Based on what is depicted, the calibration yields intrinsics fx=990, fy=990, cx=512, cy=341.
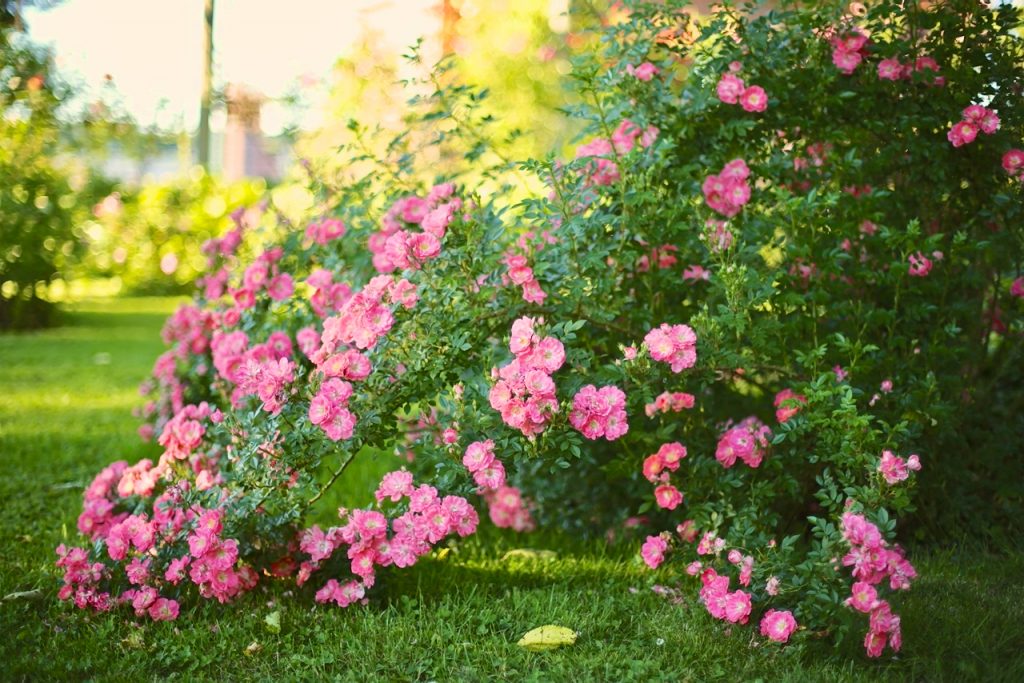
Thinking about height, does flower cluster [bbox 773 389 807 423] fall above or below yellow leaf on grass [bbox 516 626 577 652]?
above

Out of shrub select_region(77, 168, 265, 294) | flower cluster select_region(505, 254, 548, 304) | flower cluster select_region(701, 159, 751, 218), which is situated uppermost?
flower cluster select_region(701, 159, 751, 218)

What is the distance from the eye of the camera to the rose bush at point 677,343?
2.26 metres

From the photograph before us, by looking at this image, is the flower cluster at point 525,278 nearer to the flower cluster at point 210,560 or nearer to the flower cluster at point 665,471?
the flower cluster at point 665,471

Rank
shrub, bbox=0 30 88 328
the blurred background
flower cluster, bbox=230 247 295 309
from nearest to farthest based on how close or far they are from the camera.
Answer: flower cluster, bbox=230 247 295 309 → shrub, bbox=0 30 88 328 → the blurred background

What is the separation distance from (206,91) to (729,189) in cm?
920

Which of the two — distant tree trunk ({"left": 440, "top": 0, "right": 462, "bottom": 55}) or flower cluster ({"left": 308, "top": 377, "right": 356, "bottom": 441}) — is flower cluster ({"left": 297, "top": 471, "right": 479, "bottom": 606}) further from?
distant tree trunk ({"left": 440, "top": 0, "right": 462, "bottom": 55})

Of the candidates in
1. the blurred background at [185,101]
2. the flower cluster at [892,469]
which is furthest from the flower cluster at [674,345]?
the blurred background at [185,101]

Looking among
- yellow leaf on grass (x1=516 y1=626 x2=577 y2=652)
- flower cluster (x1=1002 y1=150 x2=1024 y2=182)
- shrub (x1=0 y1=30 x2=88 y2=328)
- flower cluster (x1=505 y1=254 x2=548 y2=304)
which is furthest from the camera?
shrub (x1=0 y1=30 x2=88 y2=328)

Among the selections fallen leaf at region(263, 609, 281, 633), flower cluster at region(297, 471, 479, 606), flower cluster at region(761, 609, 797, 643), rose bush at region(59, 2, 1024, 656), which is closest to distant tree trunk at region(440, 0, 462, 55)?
rose bush at region(59, 2, 1024, 656)

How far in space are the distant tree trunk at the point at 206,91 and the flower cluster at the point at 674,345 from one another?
931 cm

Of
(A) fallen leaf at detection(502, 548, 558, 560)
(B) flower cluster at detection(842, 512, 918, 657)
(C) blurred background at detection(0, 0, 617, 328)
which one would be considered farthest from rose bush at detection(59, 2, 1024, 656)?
(C) blurred background at detection(0, 0, 617, 328)

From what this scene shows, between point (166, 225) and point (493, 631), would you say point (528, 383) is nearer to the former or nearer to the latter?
point (493, 631)

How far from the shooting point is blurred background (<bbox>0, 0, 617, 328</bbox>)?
7051 mm

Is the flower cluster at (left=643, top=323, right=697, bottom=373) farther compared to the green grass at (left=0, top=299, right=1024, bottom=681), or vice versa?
the flower cluster at (left=643, top=323, right=697, bottom=373)
